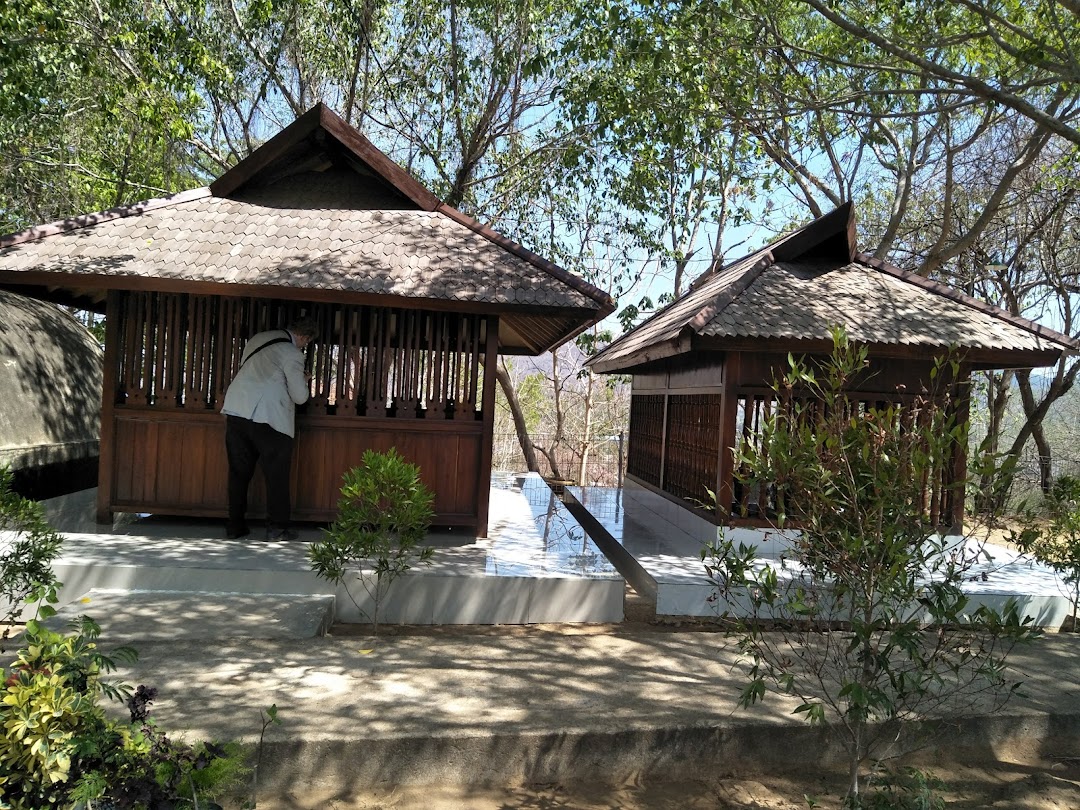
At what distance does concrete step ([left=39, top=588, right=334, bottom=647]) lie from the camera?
5293mm

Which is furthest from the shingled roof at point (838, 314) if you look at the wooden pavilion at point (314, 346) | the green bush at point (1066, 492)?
the wooden pavilion at point (314, 346)

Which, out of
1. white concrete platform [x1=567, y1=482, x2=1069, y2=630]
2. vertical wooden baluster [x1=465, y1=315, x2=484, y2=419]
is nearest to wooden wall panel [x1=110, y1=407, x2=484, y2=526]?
vertical wooden baluster [x1=465, y1=315, x2=484, y2=419]

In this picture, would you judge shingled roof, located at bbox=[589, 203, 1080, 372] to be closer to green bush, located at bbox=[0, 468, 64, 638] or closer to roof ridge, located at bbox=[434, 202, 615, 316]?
roof ridge, located at bbox=[434, 202, 615, 316]

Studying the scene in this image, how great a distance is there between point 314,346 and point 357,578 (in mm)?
2594

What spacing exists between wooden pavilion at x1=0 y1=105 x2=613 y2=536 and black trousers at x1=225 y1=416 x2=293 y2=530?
353 mm

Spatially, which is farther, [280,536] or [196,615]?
[280,536]

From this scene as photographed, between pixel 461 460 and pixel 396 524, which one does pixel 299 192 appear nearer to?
pixel 461 460

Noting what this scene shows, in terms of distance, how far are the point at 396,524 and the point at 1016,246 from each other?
16.7 metres

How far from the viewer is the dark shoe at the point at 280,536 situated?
7387 millimetres

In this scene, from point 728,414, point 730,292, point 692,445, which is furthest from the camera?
point 692,445

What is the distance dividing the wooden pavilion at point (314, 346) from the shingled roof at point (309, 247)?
28 mm

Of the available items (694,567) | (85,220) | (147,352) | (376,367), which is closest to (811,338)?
(694,567)

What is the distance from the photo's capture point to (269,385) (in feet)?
23.1

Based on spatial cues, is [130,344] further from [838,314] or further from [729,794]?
[838,314]
